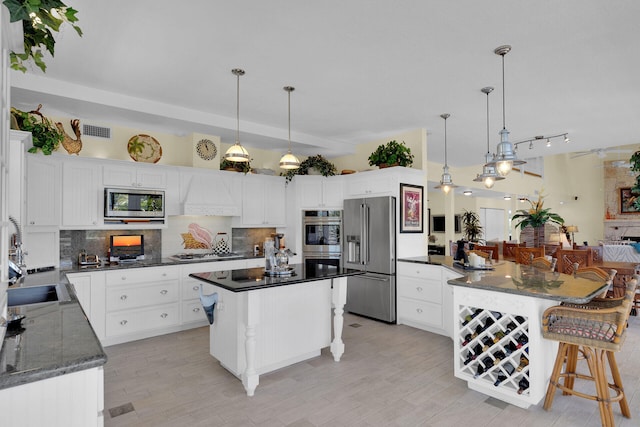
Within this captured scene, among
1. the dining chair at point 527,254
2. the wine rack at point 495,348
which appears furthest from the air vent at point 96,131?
the dining chair at point 527,254

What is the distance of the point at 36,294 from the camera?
114 inches

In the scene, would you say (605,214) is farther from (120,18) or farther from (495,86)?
(120,18)

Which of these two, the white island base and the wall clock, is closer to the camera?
the white island base

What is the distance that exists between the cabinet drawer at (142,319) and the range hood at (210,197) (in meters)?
1.32

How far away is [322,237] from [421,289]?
1.78m

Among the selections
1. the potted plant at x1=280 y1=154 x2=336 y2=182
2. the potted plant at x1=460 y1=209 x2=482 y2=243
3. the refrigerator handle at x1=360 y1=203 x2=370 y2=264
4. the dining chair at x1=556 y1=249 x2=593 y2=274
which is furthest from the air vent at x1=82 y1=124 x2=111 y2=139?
the potted plant at x1=460 y1=209 x2=482 y2=243

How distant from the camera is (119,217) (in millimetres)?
4465

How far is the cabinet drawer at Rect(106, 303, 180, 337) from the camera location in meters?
4.14

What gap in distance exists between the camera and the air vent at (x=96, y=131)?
4.57m

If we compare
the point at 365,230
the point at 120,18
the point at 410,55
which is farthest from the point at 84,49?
the point at 365,230

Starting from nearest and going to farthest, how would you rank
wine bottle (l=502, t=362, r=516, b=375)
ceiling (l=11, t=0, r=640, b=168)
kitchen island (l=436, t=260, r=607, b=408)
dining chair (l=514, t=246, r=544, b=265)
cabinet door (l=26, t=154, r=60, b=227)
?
ceiling (l=11, t=0, r=640, b=168) → kitchen island (l=436, t=260, r=607, b=408) → wine bottle (l=502, t=362, r=516, b=375) → cabinet door (l=26, t=154, r=60, b=227) → dining chair (l=514, t=246, r=544, b=265)

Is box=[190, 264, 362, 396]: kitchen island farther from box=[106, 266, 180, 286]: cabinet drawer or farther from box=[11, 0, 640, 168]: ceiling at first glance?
box=[11, 0, 640, 168]: ceiling

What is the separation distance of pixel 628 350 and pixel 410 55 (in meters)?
3.99

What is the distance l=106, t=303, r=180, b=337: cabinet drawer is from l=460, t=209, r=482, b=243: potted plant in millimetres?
9828
